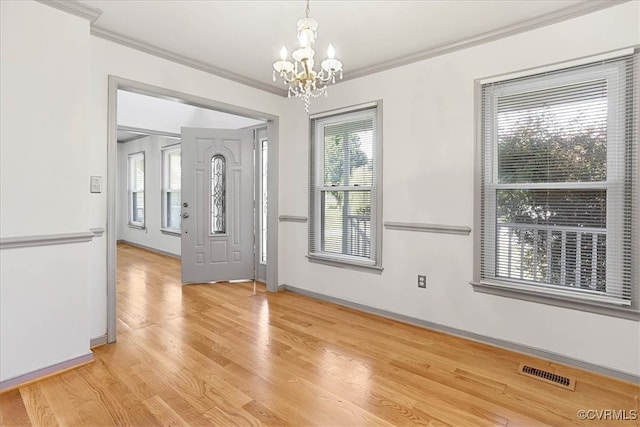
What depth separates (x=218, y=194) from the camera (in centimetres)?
486

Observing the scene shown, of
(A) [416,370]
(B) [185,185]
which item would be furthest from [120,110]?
(A) [416,370]

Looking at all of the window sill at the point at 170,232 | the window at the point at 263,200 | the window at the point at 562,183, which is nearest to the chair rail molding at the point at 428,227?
the window at the point at 562,183

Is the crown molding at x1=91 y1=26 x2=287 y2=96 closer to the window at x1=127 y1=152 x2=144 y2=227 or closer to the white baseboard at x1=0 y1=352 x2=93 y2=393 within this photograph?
the white baseboard at x1=0 y1=352 x2=93 y2=393

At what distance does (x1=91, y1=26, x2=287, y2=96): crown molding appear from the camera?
2.68 metres

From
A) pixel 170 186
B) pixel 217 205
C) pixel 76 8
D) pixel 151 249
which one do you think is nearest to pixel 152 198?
pixel 170 186

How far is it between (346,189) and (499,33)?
197 cm

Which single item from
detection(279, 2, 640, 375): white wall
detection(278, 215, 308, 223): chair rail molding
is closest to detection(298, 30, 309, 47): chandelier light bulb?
detection(279, 2, 640, 375): white wall

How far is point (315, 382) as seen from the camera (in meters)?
2.20

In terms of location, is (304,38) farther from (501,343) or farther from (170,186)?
(170,186)

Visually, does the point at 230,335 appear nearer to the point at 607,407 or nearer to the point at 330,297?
the point at 330,297

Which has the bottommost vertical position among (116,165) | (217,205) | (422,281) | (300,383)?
Answer: (300,383)

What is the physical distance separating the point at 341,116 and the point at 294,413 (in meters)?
2.98

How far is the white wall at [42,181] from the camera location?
2078mm

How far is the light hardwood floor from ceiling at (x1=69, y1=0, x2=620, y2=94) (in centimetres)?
257
